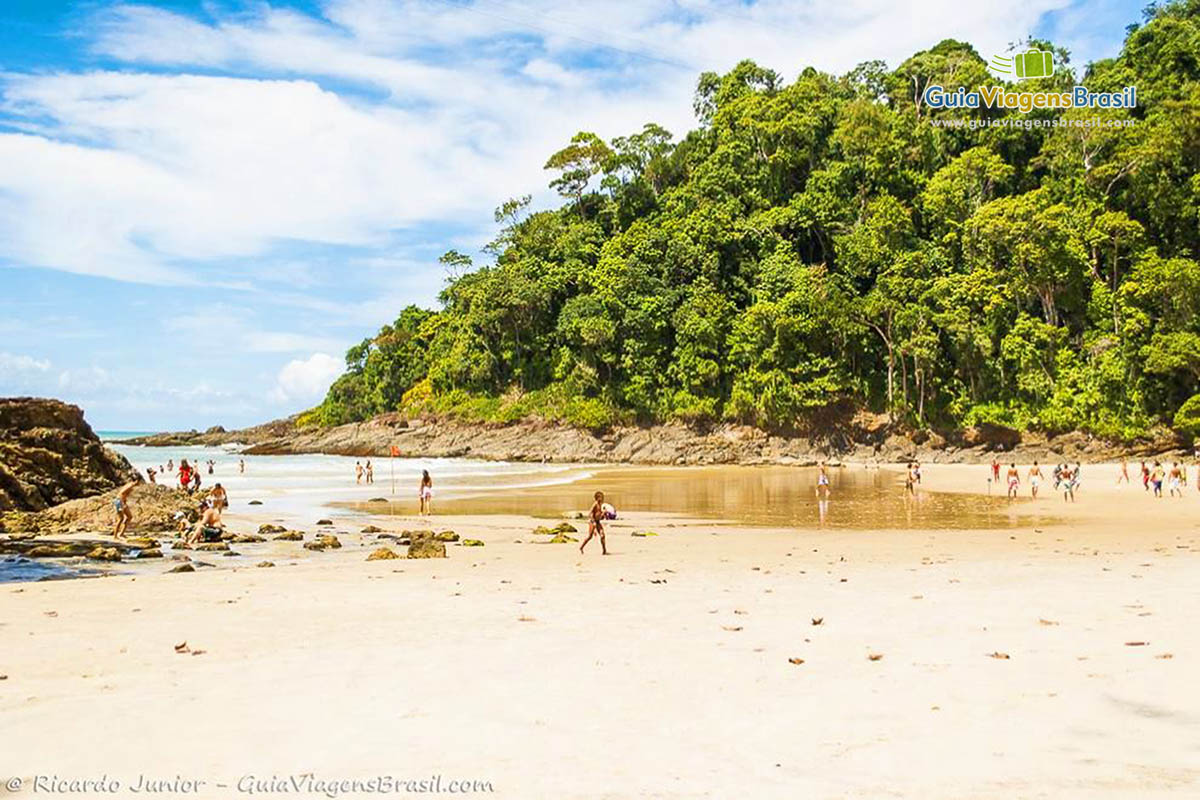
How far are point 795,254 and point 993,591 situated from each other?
182 feet

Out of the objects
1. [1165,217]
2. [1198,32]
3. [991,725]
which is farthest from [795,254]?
[991,725]

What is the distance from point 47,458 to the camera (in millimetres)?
21156

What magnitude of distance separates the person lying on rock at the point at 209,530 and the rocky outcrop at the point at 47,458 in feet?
17.5

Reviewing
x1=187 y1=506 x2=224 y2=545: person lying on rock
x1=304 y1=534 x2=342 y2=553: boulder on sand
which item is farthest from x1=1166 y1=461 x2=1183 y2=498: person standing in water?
x1=187 y1=506 x2=224 y2=545: person lying on rock

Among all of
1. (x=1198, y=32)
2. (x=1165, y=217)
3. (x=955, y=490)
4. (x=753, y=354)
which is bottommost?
(x=955, y=490)

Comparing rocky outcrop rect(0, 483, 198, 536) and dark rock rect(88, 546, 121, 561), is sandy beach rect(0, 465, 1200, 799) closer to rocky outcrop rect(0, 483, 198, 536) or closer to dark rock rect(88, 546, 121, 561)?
dark rock rect(88, 546, 121, 561)

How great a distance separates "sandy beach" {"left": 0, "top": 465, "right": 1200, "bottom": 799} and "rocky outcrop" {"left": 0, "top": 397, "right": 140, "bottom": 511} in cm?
1038

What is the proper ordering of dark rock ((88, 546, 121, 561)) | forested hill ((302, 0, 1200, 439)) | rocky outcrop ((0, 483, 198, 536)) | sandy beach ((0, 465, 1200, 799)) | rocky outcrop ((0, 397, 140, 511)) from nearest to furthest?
sandy beach ((0, 465, 1200, 799)) < dark rock ((88, 546, 121, 561)) < rocky outcrop ((0, 483, 198, 536)) < rocky outcrop ((0, 397, 140, 511)) < forested hill ((302, 0, 1200, 439))

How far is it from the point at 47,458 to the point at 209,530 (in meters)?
7.12

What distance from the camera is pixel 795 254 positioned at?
62625mm

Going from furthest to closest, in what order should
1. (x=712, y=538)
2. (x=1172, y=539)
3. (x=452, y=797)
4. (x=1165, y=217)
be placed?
(x=1165, y=217) < (x=712, y=538) < (x=1172, y=539) < (x=452, y=797)

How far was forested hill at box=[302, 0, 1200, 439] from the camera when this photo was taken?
49812mm

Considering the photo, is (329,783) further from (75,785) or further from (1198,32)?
(1198,32)

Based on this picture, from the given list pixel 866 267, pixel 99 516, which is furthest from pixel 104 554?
pixel 866 267
